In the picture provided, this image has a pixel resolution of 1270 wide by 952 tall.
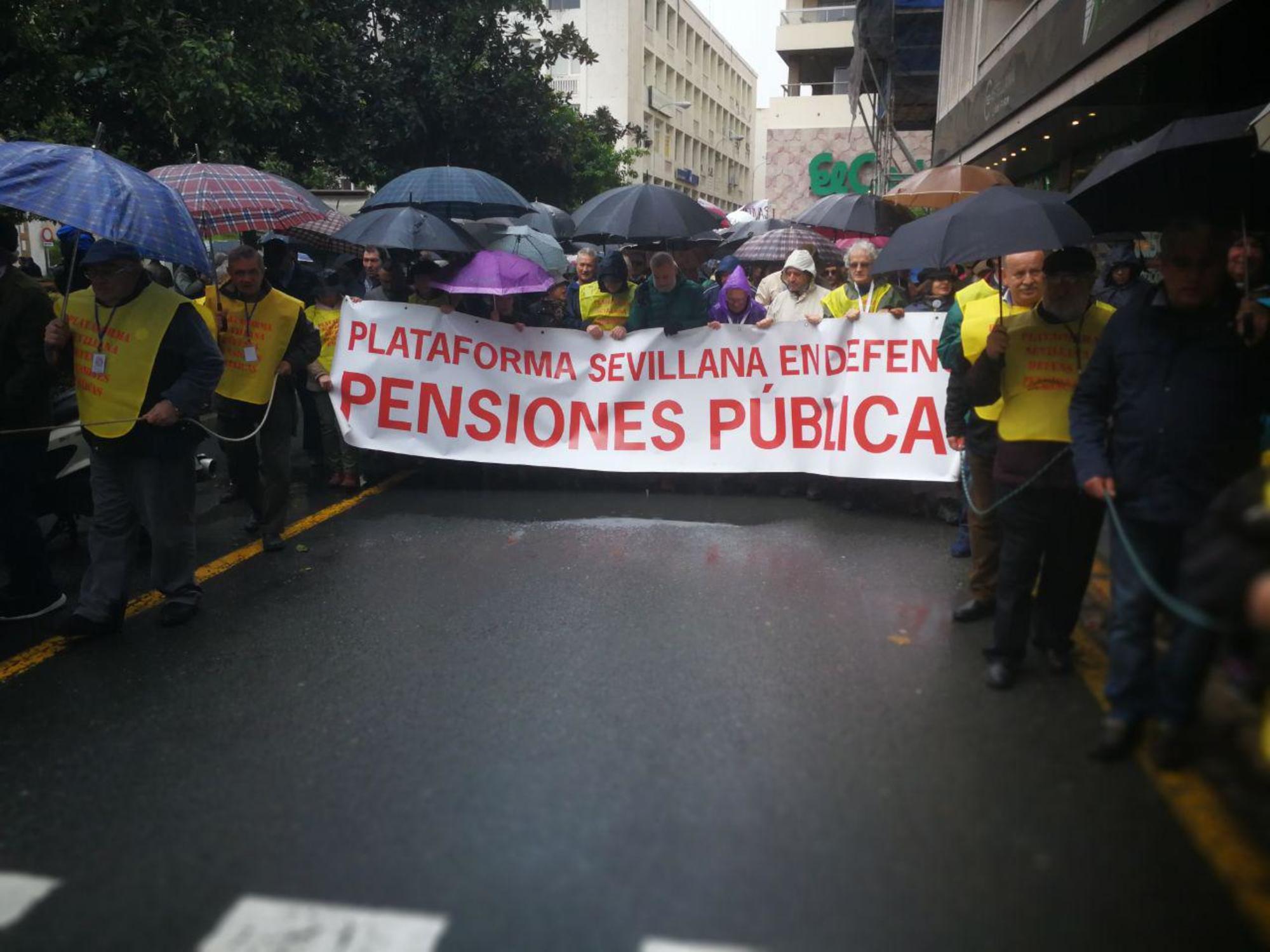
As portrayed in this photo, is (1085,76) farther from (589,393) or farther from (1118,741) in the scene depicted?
(1118,741)

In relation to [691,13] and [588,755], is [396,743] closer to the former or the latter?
[588,755]

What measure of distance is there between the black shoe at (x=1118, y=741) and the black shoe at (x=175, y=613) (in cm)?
407

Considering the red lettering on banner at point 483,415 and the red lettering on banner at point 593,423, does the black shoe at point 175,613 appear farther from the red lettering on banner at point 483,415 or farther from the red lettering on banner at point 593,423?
the red lettering on banner at point 593,423

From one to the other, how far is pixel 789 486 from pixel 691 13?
2562 inches

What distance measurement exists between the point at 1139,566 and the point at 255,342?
501cm

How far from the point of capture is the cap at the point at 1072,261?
4.21 meters

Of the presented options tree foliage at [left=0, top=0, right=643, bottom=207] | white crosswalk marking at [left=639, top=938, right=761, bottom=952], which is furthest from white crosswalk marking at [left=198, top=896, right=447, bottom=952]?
tree foliage at [left=0, top=0, right=643, bottom=207]

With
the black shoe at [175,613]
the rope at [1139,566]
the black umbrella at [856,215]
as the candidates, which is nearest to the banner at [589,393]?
the rope at [1139,566]

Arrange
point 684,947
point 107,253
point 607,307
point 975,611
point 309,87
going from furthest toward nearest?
point 309,87
point 607,307
point 975,611
point 107,253
point 684,947

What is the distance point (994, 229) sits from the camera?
4441mm

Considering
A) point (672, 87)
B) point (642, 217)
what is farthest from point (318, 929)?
point (672, 87)

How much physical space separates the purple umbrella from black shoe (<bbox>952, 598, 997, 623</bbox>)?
161 inches

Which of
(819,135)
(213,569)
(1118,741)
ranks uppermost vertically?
(819,135)

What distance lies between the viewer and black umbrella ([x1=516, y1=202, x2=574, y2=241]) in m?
13.4
